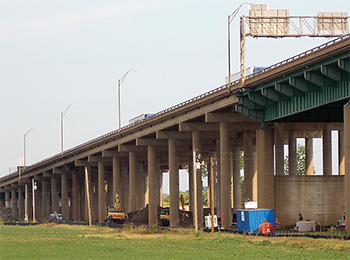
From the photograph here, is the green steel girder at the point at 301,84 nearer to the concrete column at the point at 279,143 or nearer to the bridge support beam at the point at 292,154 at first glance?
the concrete column at the point at 279,143

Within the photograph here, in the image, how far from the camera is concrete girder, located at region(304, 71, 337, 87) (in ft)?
215

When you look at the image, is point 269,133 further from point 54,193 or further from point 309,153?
point 54,193

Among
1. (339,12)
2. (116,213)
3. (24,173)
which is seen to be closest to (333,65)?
(339,12)

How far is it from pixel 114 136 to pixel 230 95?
1815 inches

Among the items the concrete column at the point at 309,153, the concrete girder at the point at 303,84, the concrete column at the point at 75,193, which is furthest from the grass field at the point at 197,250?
the concrete column at the point at 75,193

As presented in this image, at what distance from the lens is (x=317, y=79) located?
65812 millimetres

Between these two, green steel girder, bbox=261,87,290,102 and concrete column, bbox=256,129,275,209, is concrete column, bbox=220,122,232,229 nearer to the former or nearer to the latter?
concrete column, bbox=256,129,275,209

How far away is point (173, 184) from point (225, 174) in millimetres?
18154

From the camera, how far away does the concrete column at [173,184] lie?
105 meters

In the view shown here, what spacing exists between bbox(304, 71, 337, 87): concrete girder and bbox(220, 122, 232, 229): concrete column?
2400 cm

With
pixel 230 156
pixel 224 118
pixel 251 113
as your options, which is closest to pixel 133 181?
pixel 230 156

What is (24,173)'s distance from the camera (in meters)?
188

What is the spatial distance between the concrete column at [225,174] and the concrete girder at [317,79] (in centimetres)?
2400

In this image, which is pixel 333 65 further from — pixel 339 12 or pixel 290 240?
pixel 339 12
